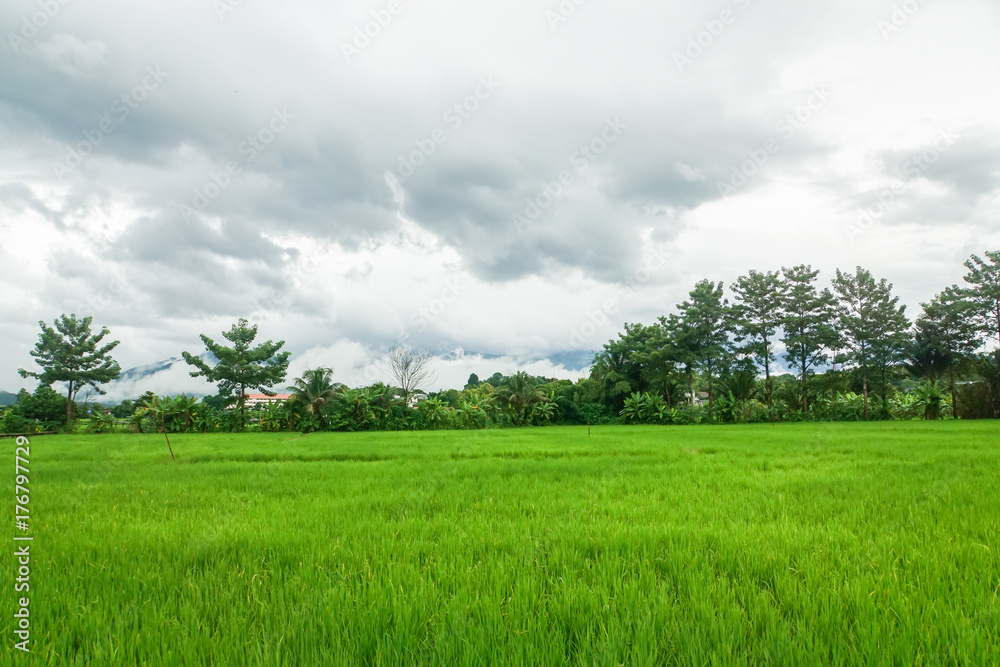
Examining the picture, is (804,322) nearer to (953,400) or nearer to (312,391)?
(953,400)

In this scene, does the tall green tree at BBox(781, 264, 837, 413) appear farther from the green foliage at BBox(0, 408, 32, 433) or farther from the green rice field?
the green foliage at BBox(0, 408, 32, 433)

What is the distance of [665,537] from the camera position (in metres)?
3.59

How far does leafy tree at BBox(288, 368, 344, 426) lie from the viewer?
101ft

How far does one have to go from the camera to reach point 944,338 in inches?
1293

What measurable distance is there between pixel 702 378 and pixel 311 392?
30.7 metres

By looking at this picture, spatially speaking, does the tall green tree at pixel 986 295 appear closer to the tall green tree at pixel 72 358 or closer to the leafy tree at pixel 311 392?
the leafy tree at pixel 311 392

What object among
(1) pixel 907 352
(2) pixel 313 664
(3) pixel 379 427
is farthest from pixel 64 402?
(1) pixel 907 352

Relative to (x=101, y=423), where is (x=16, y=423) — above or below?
above

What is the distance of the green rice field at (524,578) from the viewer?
2041 mm

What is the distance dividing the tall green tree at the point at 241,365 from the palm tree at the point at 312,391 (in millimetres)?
6393

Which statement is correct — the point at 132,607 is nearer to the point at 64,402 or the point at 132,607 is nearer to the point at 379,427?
the point at 379,427

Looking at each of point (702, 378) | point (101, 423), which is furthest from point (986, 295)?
point (101, 423)

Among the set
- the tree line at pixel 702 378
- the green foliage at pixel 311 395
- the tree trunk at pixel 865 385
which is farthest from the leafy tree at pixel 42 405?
the tree trunk at pixel 865 385

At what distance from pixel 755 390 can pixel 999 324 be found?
15305 millimetres
